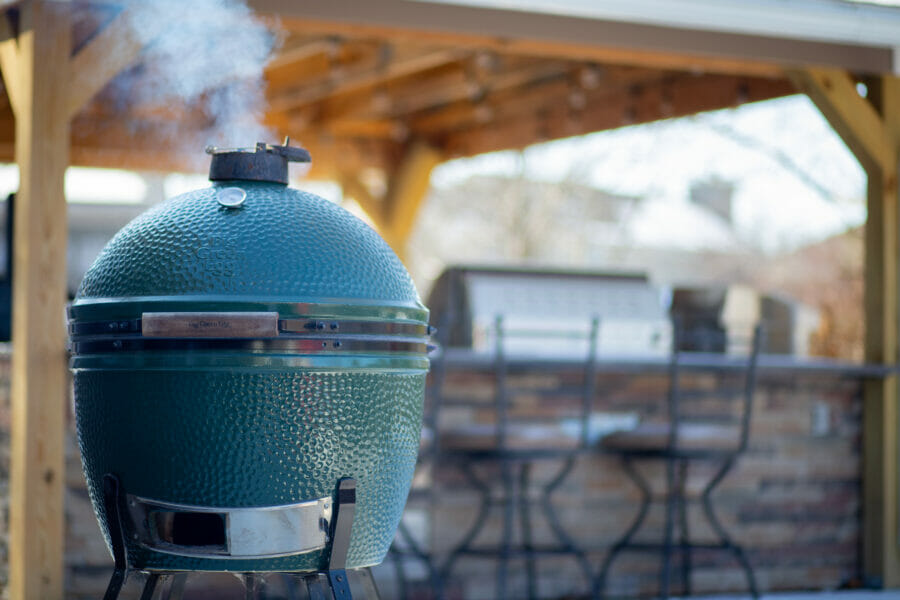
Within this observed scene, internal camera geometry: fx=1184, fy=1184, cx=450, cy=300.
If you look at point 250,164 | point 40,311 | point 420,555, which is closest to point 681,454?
point 420,555

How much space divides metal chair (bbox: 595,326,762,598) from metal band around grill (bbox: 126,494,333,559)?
90.6 inches

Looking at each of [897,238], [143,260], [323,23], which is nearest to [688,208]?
[897,238]

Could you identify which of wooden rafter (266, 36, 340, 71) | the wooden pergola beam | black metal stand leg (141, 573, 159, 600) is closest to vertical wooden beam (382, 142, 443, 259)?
wooden rafter (266, 36, 340, 71)

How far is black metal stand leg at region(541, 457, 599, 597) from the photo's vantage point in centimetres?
418

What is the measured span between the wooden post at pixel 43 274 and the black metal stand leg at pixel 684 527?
2.26 m

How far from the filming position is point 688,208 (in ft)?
54.3

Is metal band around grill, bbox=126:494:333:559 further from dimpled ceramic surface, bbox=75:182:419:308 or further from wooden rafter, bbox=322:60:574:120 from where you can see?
wooden rafter, bbox=322:60:574:120

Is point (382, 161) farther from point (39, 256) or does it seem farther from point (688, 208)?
point (688, 208)

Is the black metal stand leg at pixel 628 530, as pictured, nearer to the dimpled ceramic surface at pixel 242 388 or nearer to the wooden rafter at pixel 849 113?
the wooden rafter at pixel 849 113

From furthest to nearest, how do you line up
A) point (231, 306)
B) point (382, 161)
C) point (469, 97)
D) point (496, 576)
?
point (382, 161) → point (469, 97) → point (496, 576) → point (231, 306)

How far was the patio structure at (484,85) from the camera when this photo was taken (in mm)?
3631

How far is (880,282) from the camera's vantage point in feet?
15.8

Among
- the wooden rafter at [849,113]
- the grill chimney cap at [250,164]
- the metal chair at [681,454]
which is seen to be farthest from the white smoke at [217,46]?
the wooden rafter at [849,113]

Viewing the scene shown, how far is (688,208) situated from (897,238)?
39.1ft
